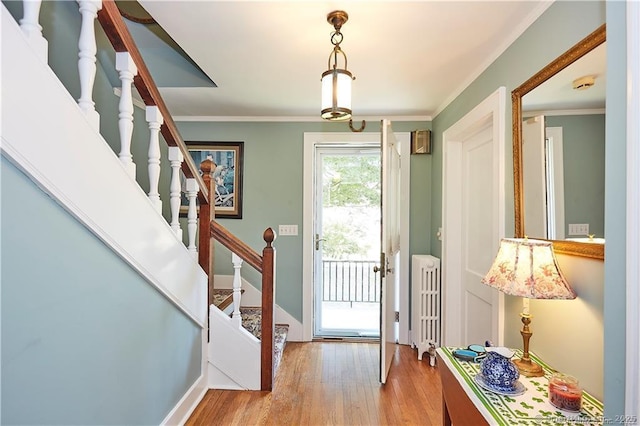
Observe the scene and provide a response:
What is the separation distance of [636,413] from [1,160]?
160 cm

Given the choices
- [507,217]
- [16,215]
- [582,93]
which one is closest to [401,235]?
[507,217]

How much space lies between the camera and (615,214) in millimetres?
682

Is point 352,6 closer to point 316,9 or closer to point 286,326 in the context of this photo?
point 316,9

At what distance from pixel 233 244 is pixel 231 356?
0.78 meters

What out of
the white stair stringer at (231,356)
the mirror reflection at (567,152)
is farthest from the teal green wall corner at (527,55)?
the white stair stringer at (231,356)

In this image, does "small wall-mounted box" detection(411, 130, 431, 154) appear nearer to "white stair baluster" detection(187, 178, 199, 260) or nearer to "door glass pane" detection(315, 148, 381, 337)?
"door glass pane" detection(315, 148, 381, 337)

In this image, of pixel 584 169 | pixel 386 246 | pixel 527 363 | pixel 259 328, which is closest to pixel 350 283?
pixel 259 328

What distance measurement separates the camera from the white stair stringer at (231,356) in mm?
Result: 2148

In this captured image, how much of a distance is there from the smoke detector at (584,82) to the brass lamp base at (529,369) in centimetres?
115

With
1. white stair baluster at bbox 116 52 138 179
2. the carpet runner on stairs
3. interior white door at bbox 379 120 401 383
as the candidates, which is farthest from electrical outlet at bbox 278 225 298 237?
white stair baluster at bbox 116 52 138 179

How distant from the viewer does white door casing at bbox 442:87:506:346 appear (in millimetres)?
1854

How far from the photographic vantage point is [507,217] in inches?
69.9

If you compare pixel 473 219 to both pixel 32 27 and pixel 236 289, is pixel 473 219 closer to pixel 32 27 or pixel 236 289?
pixel 236 289

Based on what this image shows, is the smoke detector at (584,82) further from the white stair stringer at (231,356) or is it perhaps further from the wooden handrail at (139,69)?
the white stair stringer at (231,356)
